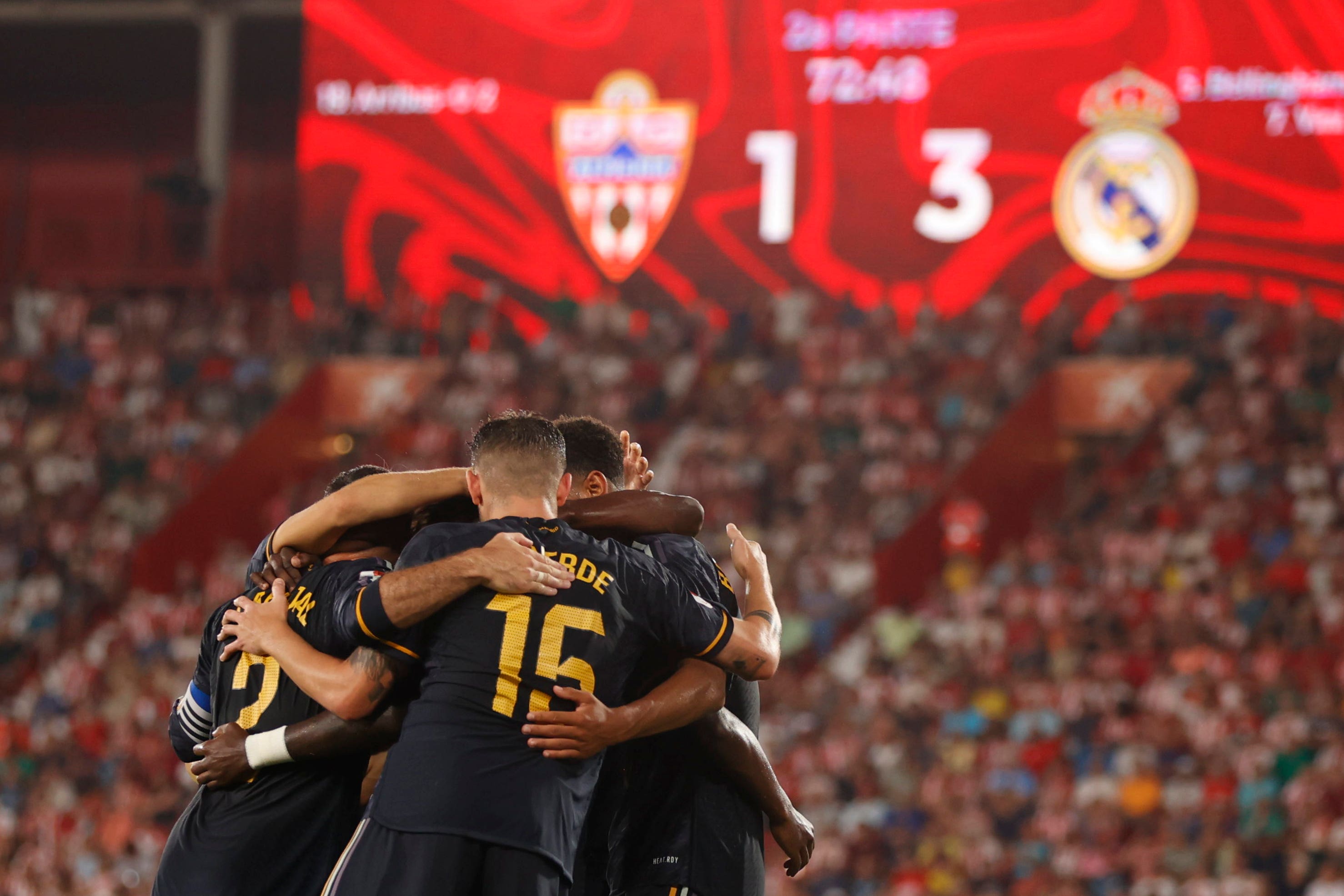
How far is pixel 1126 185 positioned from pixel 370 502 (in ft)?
43.8

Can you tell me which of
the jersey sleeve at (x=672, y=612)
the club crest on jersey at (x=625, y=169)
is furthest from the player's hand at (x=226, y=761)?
the club crest on jersey at (x=625, y=169)

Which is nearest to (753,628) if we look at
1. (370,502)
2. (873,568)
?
(370,502)

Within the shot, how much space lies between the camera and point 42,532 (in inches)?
577

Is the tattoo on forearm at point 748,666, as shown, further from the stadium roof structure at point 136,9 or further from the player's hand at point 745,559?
the stadium roof structure at point 136,9

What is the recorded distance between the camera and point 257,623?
12.0 feet

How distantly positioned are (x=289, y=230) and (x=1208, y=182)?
1239 cm

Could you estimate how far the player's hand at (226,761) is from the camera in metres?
3.75

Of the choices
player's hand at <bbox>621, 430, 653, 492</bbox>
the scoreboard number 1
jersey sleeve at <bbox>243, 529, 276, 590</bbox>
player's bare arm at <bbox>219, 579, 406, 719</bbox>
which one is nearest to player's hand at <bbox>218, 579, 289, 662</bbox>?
player's bare arm at <bbox>219, 579, 406, 719</bbox>

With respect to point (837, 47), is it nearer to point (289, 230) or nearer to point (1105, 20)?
point (1105, 20)

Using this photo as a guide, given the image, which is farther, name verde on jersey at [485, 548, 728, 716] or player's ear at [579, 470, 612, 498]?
player's ear at [579, 470, 612, 498]

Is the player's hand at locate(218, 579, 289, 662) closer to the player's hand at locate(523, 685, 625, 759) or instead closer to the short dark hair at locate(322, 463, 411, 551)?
the short dark hair at locate(322, 463, 411, 551)

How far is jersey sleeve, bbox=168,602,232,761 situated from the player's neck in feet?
2.92

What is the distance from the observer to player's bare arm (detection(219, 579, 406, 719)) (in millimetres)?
3410

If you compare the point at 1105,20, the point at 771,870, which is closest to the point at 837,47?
the point at 1105,20
